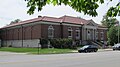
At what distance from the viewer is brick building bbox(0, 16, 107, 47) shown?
56031 mm

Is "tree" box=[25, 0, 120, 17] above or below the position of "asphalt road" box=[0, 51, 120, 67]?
above

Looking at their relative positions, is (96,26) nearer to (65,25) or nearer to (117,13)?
(65,25)

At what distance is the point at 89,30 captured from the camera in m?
66.6

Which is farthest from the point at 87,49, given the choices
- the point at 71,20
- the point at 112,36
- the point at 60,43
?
the point at 112,36

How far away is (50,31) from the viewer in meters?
57.2

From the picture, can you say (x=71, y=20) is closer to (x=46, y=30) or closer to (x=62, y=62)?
(x=46, y=30)

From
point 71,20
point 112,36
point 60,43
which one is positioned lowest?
point 60,43

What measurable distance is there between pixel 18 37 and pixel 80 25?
15.7 meters

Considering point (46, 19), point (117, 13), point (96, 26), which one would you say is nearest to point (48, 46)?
point (46, 19)

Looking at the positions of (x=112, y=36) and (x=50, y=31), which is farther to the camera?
(x=112, y=36)

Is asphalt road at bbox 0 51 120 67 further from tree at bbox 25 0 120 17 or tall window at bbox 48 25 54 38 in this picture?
tall window at bbox 48 25 54 38

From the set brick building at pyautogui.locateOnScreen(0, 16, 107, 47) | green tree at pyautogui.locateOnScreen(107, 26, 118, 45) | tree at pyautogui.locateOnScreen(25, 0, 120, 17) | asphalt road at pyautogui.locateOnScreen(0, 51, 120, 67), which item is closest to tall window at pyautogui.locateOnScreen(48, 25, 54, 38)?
brick building at pyautogui.locateOnScreen(0, 16, 107, 47)

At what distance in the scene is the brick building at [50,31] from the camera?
56.0 m

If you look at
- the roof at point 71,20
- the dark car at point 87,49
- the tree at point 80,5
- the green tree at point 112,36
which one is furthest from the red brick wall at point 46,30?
the tree at point 80,5
